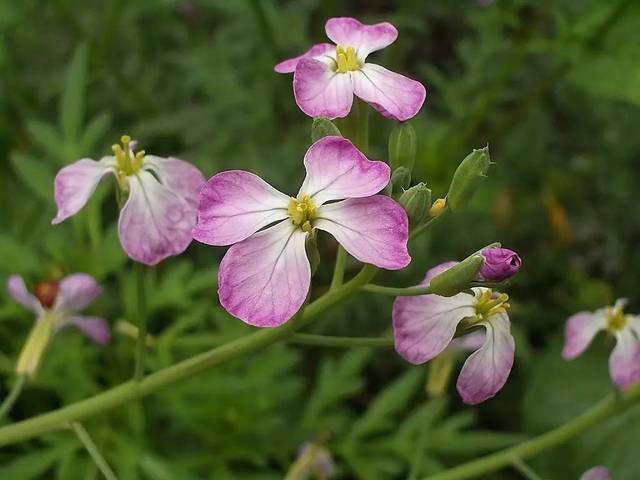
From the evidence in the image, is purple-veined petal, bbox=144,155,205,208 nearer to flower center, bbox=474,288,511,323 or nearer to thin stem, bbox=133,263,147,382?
thin stem, bbox=133,263,147,382

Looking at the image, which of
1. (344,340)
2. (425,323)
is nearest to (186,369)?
(344,340)

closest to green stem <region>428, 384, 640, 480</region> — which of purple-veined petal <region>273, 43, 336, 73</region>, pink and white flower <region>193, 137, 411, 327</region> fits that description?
pink and white flower <region>193, 137, 411, 327</region>

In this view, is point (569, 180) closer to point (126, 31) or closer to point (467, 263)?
point (126, 31)

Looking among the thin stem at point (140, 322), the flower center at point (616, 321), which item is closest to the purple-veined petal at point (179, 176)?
the thin stem at point (140, 322)

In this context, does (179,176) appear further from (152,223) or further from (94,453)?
(94,453)

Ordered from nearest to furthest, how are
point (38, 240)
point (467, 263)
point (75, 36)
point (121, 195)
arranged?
point (467, 263), point (121, 195), point (38, 240), point (75, 36)

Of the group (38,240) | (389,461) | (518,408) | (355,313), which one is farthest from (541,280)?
(38,240)
